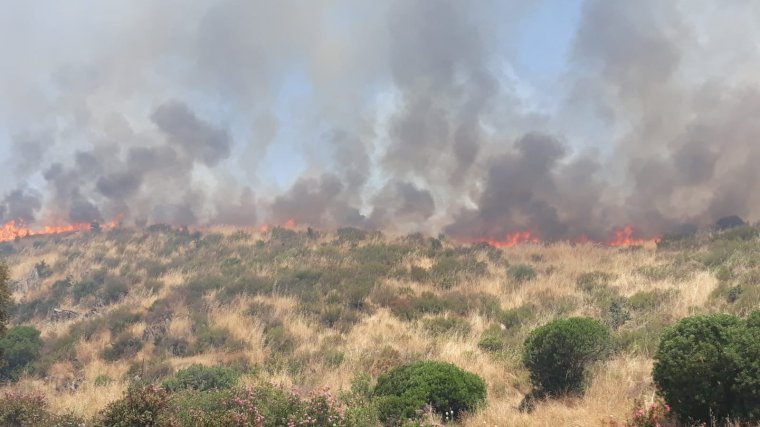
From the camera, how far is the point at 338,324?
16250 millimetres

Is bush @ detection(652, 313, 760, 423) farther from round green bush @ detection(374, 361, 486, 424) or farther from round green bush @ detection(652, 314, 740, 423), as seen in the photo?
round green bush @ detection(374, 361, 486, 424)

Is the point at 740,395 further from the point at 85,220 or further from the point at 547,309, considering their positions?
the point at 85,220

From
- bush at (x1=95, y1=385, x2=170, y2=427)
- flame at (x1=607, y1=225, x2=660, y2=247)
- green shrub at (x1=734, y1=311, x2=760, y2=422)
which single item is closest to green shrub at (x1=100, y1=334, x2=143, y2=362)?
bush at (x1=95, y1=385, x2=170, y2=427)

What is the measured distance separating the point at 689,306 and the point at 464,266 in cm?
1039

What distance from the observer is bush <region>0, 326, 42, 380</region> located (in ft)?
46.4

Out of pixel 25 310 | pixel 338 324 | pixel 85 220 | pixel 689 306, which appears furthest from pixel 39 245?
pixel 689 306

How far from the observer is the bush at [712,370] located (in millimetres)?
5594

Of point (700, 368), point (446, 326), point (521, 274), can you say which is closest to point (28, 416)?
point (446, 326)

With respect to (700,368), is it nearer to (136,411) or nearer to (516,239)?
(136,411)

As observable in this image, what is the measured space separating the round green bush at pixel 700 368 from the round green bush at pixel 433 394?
116 inches

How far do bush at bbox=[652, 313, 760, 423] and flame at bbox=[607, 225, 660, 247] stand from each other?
2209 centimetres

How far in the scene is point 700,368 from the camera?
591 centimetres

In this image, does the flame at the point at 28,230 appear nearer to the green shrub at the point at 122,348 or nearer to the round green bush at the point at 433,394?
the green shrub at the point at 122,348

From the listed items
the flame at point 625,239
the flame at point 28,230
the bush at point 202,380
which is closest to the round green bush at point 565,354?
the bush at point 202,380
